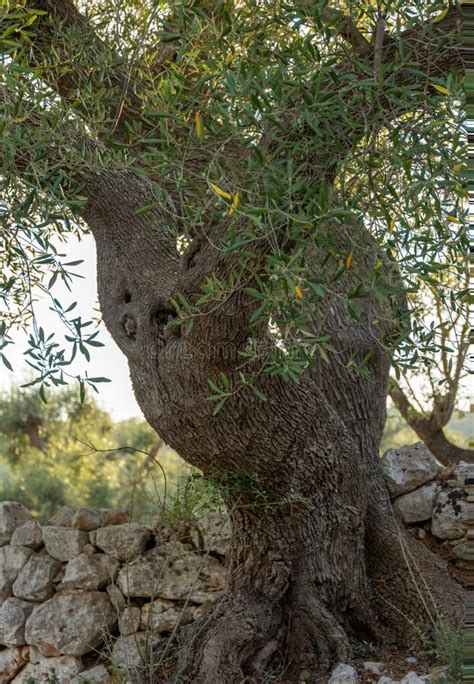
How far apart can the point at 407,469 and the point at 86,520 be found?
72.6 inches

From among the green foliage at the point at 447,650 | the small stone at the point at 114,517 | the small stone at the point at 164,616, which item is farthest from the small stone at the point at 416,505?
the small stone at the point at 114,517

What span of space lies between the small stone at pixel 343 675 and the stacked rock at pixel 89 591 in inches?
34.3

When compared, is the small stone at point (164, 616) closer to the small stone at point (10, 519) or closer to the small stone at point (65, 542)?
the small stone at point (65, 542)

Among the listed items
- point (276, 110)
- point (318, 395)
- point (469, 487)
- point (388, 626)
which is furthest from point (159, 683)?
point (276, 110)

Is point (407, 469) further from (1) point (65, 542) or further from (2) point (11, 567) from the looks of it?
(2) point (11, 567)

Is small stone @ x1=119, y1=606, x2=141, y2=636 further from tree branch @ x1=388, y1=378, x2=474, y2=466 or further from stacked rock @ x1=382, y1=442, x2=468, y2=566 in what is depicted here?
tree branch @ x1=388, y1=378, x2=474, y2=466

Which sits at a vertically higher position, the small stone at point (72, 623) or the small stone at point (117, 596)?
the small stone at point (117, 596)

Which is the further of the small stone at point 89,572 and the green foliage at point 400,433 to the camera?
the green foliage at point 400,433

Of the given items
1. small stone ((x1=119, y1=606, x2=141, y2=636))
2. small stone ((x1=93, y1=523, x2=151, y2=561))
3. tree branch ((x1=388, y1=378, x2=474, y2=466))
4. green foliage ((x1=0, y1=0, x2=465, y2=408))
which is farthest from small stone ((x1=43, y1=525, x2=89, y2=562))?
tree branch ((x1=388, y1=378, x2=474, y2=466))

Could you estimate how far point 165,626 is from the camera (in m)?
4.19

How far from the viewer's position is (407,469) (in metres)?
4.46

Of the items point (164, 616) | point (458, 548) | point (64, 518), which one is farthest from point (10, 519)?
point (458, 548)

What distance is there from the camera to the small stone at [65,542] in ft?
15.3

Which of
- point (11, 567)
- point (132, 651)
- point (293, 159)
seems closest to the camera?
point (293, 159)
